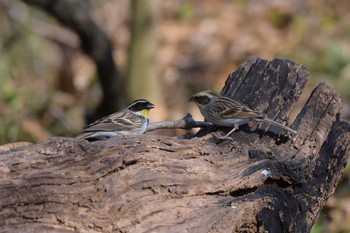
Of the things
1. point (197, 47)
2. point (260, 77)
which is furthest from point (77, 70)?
point (260, 77)

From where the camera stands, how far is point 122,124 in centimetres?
636

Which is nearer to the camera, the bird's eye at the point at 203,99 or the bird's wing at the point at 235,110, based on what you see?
the bird's wing at the point at 235,110

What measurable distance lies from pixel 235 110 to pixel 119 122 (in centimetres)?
103

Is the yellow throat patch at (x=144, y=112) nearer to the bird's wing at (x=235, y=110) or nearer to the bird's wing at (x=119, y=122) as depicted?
the bird's wing at (x=119, y=122)

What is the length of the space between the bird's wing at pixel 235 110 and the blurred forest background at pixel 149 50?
5.48m

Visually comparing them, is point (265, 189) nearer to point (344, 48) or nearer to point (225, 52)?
point (344, 48)

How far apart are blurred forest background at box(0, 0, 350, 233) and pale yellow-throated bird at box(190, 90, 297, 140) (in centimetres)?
535

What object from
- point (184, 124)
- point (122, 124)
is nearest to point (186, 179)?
point (184, 124)

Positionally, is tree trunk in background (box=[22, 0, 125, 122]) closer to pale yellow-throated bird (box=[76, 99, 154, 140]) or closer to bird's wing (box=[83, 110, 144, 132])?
pale yellow-throated bird (box=[76, 99, 154, 140])

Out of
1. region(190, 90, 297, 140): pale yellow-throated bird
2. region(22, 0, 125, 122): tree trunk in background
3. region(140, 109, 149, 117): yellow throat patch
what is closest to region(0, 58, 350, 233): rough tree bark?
region(190, 90, 297, 140): pale yellow-throated bird

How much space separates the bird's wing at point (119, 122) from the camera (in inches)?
242

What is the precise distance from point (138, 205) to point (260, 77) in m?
1.94

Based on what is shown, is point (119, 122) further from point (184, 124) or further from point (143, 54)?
point (143, 54)

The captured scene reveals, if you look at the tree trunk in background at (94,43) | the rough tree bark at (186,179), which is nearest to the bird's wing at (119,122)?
the rough tree bark at (186,179)
